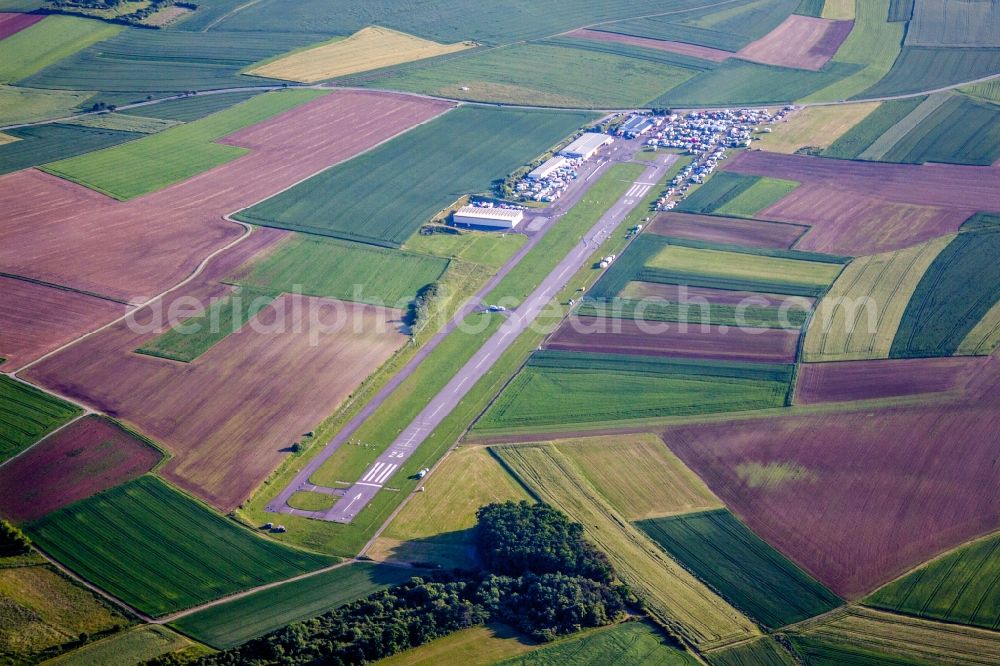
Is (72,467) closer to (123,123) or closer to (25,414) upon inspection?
(25,414)

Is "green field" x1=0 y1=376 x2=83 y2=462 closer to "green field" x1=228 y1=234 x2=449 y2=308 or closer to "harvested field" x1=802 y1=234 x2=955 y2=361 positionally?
"green field" x1=228 y1=234 x2=449 y2=308

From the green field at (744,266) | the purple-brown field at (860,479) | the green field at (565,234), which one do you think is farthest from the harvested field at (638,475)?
the green field at (744,266)

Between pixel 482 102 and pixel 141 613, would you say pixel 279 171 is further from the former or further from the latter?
pixel 141 613

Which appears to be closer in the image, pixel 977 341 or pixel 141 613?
pixel 141 613

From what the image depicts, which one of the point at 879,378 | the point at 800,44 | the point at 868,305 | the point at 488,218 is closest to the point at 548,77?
the point at 800,44

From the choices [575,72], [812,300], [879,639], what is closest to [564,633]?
[879,639]

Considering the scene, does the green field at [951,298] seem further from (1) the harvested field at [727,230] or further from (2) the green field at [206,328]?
(2) the green field at [206,328]
